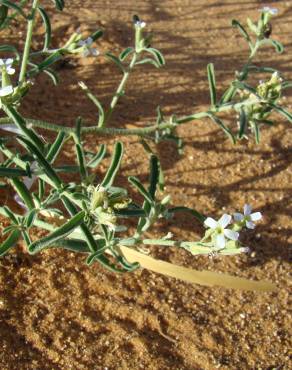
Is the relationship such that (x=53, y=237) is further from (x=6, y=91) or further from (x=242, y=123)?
(x=242, y=123)

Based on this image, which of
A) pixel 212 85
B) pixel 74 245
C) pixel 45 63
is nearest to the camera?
pixel 74 245

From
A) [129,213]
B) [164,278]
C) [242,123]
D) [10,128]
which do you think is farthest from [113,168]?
[242,123]

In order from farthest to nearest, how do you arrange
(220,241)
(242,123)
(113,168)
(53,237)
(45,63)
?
(242,123) → (45,63) → (113,168) → (220,241) → (53,237)

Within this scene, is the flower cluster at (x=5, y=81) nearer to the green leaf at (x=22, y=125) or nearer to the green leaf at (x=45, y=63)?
the green leaf at (x=22, y=125)

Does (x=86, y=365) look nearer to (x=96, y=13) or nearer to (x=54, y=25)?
(x=54, y=25)

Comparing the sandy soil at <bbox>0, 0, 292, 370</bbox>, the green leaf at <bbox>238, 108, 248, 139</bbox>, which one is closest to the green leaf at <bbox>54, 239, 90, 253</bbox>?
the sandy soil at <bbox>0, 0, 292, 370</bbox>

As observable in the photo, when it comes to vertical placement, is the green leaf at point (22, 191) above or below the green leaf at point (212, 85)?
above

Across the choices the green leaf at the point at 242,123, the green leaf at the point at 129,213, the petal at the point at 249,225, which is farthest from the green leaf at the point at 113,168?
the green leaf at the point at 242,123

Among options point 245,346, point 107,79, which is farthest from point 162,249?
point 107,79

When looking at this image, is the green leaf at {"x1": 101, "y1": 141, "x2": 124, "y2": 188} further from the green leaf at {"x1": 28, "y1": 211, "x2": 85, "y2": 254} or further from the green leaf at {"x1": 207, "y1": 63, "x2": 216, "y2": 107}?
the green leaf at {"x1": 207, "y1": 63, "x2": 216, "y2": 107}
